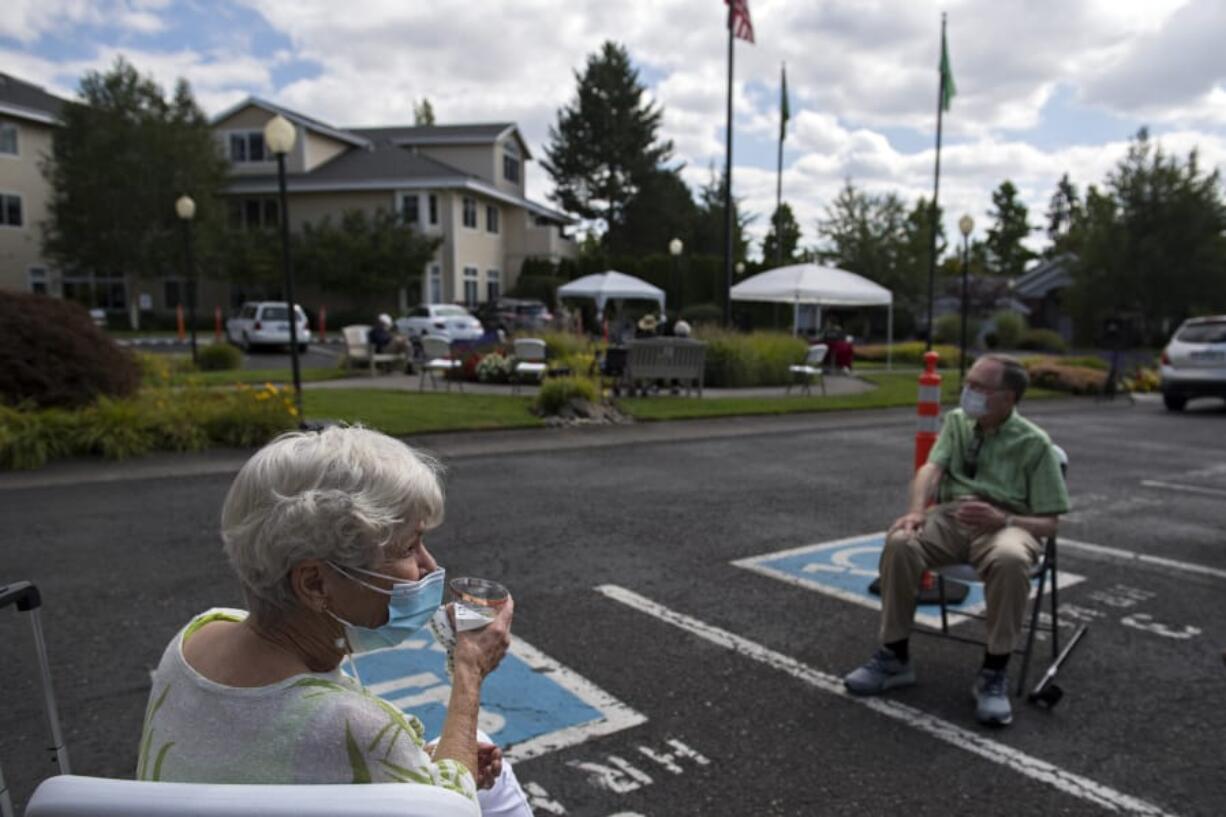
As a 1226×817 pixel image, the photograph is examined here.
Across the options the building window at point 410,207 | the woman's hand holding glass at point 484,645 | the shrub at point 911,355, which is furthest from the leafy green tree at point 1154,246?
the woman's hand holding glass at point 484,645

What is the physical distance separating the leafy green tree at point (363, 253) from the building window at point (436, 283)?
169 cm

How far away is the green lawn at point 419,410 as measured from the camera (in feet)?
38.5

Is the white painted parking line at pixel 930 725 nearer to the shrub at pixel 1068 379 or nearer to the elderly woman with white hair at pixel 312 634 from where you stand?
the elderly woman with white hair at pixel 312 634

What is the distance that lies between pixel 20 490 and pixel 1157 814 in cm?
889

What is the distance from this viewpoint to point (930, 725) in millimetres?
3680

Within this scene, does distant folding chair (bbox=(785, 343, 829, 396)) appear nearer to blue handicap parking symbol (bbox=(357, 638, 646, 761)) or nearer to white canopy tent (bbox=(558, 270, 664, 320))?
white canopy tent (bbox=(558, 270, 664, 320))

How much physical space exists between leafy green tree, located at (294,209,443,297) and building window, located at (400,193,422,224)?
4.20 ft

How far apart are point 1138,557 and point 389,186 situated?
40.1 metres

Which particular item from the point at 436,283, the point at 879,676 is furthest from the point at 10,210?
the point at 879,676

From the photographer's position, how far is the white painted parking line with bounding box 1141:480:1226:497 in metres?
8.82

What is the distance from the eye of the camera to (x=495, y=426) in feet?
39.7

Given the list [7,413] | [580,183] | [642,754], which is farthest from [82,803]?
[580,183]

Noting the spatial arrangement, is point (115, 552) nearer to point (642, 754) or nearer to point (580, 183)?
point (642, 754)

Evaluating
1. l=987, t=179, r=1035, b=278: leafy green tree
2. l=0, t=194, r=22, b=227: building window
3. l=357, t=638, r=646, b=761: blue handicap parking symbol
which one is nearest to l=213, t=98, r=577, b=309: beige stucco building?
l=0, t=194, r=22, b=227: building window
